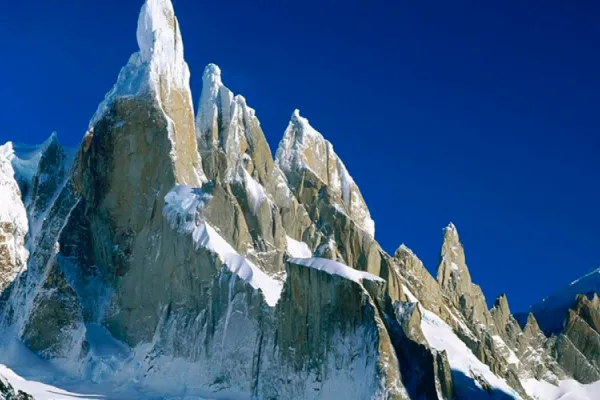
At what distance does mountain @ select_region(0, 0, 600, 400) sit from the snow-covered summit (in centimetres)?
282

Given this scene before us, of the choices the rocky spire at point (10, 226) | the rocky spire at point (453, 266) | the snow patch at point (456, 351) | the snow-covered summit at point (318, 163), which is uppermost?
the snow-covered summit at point (318, 163)

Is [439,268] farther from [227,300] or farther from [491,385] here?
[227,300]

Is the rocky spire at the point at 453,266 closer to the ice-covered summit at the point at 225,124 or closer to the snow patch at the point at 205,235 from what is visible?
the ice-covered summit at the point at 225,124

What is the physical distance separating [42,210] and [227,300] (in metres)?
24.8

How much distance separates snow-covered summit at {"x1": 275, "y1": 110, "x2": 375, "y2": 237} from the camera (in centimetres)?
12594

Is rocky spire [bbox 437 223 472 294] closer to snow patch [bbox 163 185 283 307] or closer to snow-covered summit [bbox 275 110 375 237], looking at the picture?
snow-covered summit [bbox 275 110 375 237]

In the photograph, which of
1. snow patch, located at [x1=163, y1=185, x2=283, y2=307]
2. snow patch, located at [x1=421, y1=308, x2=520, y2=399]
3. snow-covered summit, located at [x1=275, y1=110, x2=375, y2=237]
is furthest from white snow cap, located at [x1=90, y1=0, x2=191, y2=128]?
snow patch, located at [x1=421, y1=308, x2=520, y2=399]

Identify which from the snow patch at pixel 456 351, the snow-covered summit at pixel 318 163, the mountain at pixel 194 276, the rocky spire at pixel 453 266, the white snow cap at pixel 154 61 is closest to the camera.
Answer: the mountain at pixel 194 276

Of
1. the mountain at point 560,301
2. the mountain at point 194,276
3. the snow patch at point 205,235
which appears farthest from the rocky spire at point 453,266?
the snow patch at point 205,235

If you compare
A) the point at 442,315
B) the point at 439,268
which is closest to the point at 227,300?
the point at 442,315

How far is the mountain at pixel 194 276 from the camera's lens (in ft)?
278

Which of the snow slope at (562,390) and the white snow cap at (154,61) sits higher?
the white snow cap at (154,61)

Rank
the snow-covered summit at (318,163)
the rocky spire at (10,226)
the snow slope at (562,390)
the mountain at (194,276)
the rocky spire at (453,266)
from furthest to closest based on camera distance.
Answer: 1. the rocky spire at (453,266)
2. the snow-covered summit at (318,163)
3. the snow slope at (562,390)
4. the rocky spire at (10,226)
5. the mountain at (194,276)

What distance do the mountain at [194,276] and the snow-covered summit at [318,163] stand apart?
282cm
